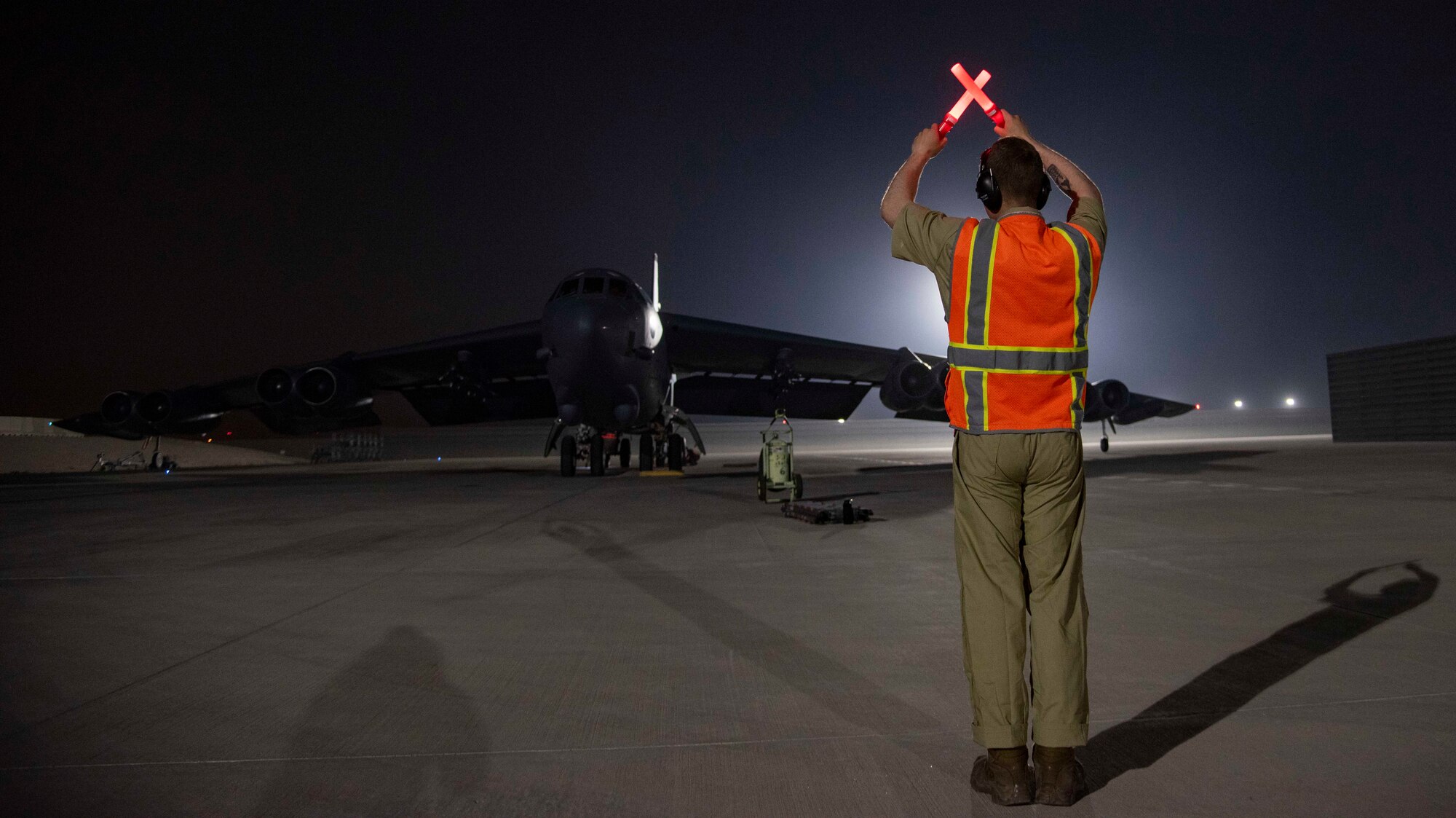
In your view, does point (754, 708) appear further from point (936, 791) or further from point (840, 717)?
point (936, 791)

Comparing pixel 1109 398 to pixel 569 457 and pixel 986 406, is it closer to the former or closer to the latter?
pixel 569 457

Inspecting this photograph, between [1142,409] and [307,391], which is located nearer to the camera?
[307,391]

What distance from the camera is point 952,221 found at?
6.98ft

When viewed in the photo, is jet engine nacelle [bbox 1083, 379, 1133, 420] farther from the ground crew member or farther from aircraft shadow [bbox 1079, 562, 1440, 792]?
the ground crew member

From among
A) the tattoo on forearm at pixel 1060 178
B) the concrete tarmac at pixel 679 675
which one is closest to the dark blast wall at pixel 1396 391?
the concrete tarmac at pixel 679 675

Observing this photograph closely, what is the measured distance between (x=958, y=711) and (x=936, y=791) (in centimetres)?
56

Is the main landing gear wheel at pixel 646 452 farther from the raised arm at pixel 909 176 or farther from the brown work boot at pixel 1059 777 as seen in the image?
the brown work boot at pixel 1059 777

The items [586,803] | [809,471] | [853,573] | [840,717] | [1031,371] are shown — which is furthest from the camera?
[809,471]

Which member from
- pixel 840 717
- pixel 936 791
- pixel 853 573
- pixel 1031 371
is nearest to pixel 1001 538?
pixel 1031 371

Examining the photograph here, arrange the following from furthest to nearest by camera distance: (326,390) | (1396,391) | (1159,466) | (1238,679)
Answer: (1396,391) → (326,390) → (1159,466) → (1238,679)

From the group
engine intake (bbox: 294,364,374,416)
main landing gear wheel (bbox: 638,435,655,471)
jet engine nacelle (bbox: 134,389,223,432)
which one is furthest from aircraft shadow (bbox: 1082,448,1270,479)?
jet engine nacelle (bbox: 134,389,223,432)

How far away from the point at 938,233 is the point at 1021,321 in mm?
324

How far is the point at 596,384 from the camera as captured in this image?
13.2 meters

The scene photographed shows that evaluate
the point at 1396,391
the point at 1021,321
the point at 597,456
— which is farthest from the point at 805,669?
the point at 1396,391
